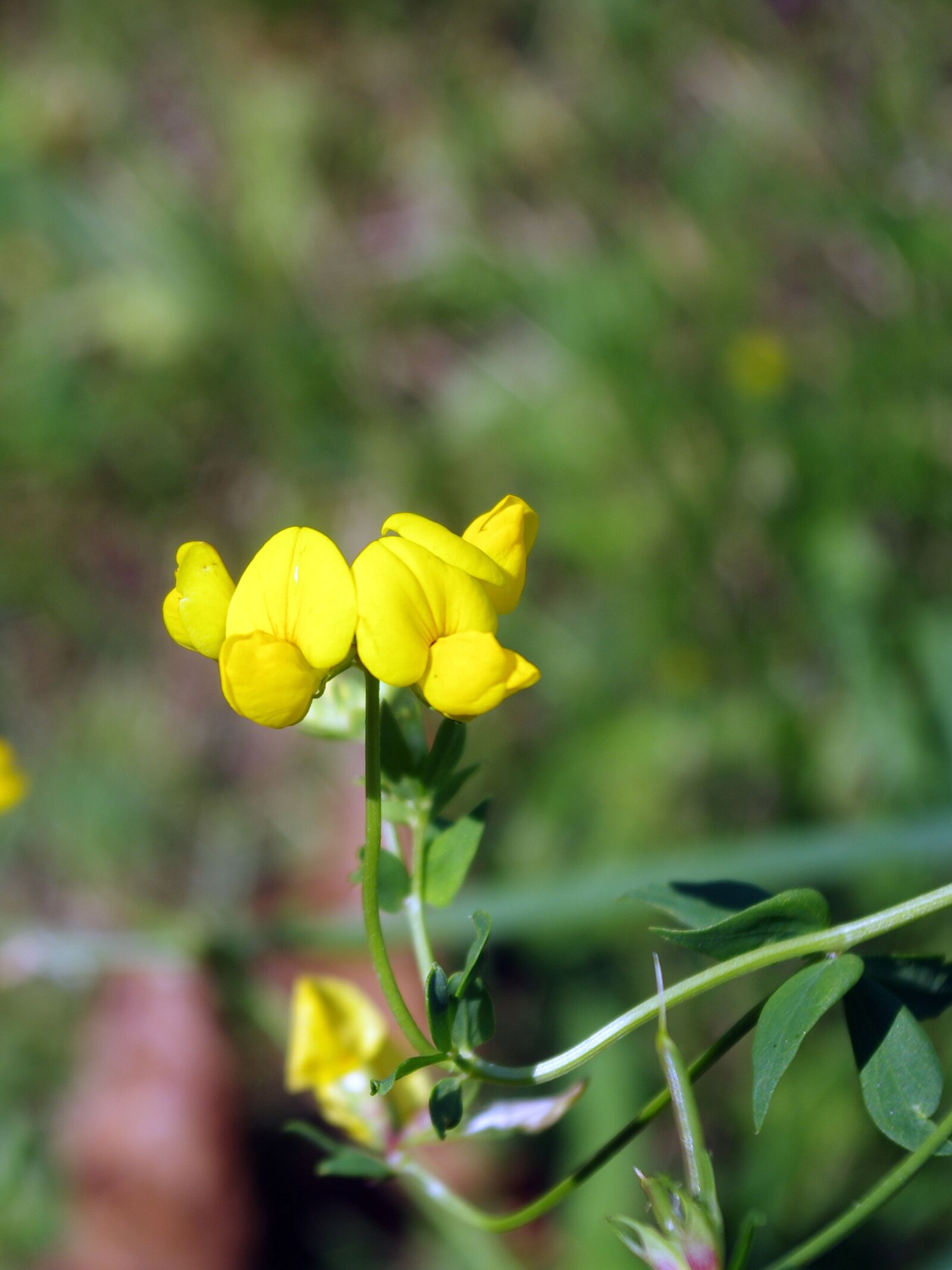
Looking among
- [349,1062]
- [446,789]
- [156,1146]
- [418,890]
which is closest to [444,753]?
[446,789]

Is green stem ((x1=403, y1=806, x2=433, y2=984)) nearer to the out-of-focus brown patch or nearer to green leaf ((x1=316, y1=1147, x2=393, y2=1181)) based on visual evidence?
green leaf ((x1=316, y1=1147, x2=393, y2=1181))

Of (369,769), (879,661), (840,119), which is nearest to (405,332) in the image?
(840,119)

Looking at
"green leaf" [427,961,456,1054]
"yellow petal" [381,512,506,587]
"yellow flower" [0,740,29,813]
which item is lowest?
"yellow flower" [0,740,29,813]

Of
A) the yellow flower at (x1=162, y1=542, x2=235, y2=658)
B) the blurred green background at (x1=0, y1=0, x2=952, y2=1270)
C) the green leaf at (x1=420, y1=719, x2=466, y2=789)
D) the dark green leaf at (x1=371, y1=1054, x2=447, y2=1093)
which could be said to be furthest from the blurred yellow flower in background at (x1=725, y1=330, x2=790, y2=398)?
the dark green leaf at (x1=371, y1=1054, x2=447, y2=1093)

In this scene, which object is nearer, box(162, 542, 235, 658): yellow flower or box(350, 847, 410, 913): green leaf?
box(162, 542, 235, 658): yellow flower

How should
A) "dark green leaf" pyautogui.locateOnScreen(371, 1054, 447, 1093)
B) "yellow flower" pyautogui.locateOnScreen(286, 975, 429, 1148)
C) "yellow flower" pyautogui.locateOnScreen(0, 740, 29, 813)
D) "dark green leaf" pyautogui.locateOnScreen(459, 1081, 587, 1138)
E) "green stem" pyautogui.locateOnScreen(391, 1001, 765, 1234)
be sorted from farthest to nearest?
"yellow flower" pyautogui.locateOnScreen(0, 740, 29, 813), "yellow flower" pyautogui.locateOnScreen(286, 975, 429, 1148), "dark green leaf" pyautogui.locateOnScreen(459, 1081, 587, 1138), "green stem" pyautogui.locateOnScreen(391, 1001, 765, 1234), "dark green leaf" pyautogui.locateOnScreen(371, 1054, 447, 1093)

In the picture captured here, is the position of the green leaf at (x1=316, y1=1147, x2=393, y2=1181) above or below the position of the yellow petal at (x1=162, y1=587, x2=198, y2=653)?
below

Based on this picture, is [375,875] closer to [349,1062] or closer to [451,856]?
[451,856]

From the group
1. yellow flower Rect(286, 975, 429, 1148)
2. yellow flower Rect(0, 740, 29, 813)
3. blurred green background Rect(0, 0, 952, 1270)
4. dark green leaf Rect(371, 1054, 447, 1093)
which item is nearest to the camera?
dark green leaf Rect(371, 1054, 447, 1093)
